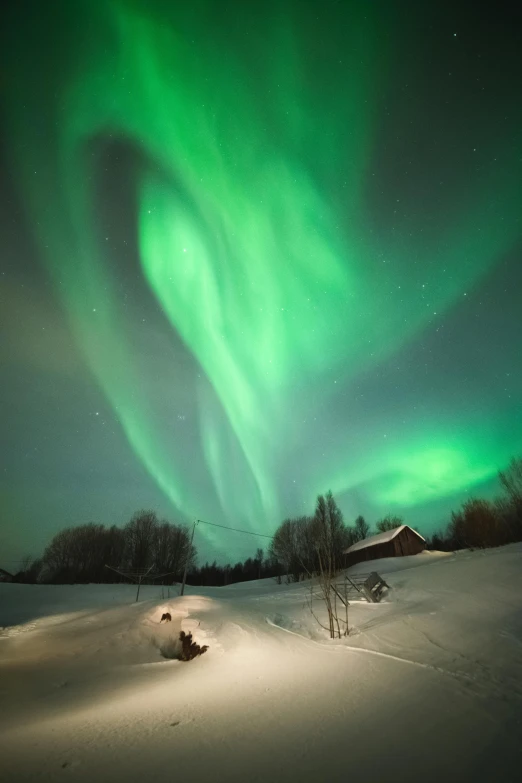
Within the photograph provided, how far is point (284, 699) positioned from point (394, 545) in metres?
46.2

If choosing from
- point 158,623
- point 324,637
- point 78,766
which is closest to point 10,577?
point 158,623

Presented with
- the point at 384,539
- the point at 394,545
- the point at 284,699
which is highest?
the point at 384,539

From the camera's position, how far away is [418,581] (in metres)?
16.9

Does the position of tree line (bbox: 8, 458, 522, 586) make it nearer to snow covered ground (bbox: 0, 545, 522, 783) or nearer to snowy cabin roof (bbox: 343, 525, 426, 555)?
snowy cabin roof (bbox: 343, 525, 426, 555)

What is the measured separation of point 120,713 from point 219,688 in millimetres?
1995

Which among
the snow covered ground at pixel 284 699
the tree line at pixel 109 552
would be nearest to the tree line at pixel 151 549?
the tree line at pixel 109 552

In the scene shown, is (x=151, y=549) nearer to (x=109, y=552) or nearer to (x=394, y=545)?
(x=109, y=552)

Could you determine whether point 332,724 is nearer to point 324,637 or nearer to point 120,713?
point 120,713

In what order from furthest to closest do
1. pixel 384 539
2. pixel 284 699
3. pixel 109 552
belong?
pixel 109 552 < pixel 384 539 < pixel 284 699

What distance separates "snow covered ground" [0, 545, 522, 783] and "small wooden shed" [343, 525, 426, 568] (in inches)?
1377

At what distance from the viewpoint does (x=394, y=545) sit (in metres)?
44.0

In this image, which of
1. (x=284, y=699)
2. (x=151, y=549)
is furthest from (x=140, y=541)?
(x=284, y=699)

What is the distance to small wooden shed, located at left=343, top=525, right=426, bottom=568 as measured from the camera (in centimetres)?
4394

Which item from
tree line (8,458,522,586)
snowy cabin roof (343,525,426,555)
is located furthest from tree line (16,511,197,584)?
snowy cabin roof (343,525,426,555)
